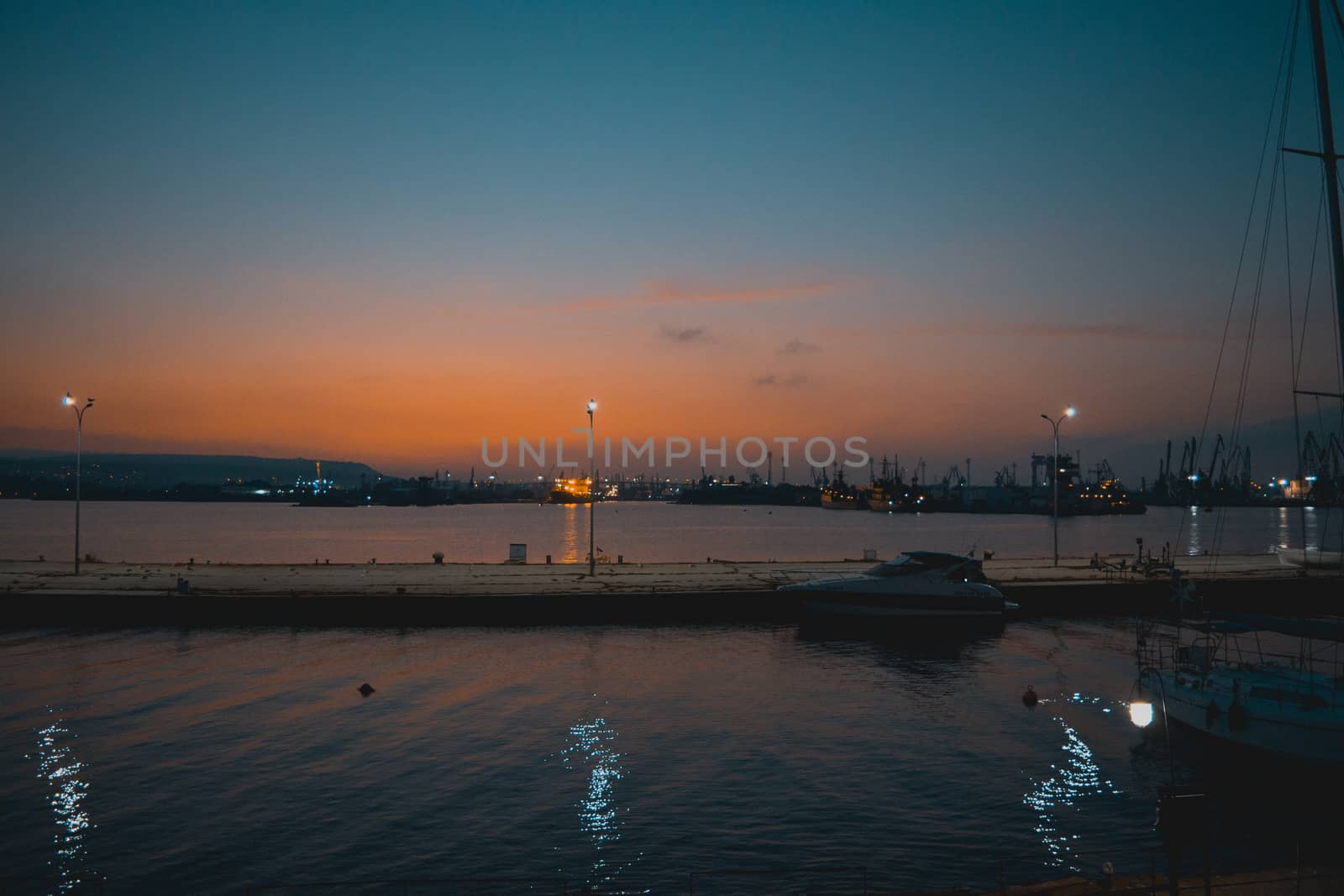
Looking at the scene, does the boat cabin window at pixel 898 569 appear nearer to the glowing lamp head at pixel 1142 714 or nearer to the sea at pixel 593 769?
the sea at pixel 593 769

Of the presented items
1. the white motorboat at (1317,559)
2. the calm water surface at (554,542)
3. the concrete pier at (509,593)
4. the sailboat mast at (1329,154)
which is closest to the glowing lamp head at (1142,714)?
the sailboat mast at (1329,154)

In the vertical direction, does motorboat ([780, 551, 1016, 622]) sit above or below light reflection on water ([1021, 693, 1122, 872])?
above

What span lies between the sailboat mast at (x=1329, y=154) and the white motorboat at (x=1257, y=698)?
916 cm

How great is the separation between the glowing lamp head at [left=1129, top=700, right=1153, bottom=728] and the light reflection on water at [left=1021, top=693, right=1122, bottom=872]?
1426mm

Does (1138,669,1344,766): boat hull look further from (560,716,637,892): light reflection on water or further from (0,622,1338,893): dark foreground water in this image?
(560,716,637,892): light reflection on water

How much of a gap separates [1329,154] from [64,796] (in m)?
36.2

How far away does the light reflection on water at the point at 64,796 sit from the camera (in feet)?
50.4

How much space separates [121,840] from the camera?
1639 centimetres

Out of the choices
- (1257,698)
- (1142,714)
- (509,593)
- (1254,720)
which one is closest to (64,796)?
(509,593)

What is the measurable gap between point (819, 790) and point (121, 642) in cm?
2959

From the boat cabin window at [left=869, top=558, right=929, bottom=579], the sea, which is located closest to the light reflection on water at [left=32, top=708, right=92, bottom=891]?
the sea

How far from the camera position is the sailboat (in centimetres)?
1889

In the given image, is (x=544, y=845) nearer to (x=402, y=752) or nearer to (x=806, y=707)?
(x=402, y=752)

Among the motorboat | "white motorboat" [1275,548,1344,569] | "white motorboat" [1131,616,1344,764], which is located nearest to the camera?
"white motorboat" [1131,616,1344,764]
